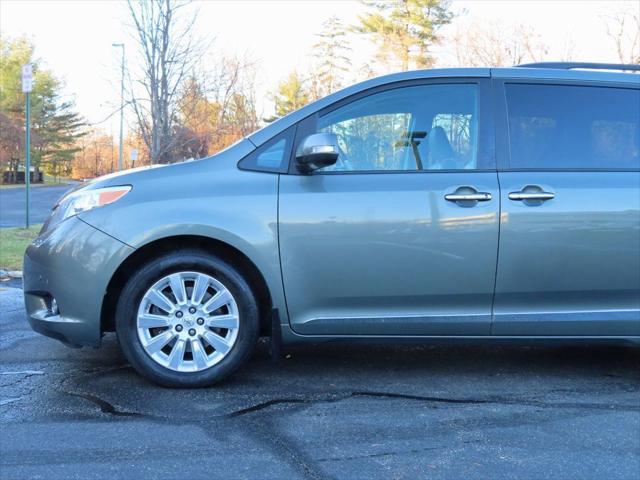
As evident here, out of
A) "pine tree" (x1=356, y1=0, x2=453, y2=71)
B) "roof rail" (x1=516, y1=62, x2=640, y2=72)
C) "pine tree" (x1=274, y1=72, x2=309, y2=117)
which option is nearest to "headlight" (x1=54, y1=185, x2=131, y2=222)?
"roof rail" (x1=516, y1=62, x2=640, y2=72)

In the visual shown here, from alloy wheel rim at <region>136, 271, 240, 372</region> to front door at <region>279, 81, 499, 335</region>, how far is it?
39cm

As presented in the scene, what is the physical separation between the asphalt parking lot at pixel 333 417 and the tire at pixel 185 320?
14 cm

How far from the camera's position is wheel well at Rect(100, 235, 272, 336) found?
12.0 feet

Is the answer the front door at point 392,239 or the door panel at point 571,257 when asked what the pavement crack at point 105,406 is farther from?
the door panel at point 571,257

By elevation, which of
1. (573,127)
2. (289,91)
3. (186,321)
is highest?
(289,91)

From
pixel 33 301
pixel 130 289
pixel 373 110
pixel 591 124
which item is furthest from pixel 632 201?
pixel 33 301

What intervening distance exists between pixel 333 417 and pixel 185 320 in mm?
999

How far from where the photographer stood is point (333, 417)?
330 centimetres

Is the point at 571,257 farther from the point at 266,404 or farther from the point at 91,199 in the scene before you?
the point at 91,199

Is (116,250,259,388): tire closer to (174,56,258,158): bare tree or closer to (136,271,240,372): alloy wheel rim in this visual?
(136,271,240,372): alloy wheel rim

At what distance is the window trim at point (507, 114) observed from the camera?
12.3 ft

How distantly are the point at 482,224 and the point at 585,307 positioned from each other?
2.63 ft

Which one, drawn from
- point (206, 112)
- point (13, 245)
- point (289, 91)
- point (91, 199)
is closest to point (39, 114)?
point (289, 91)

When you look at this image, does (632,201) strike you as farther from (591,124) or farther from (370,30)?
(370,30)
